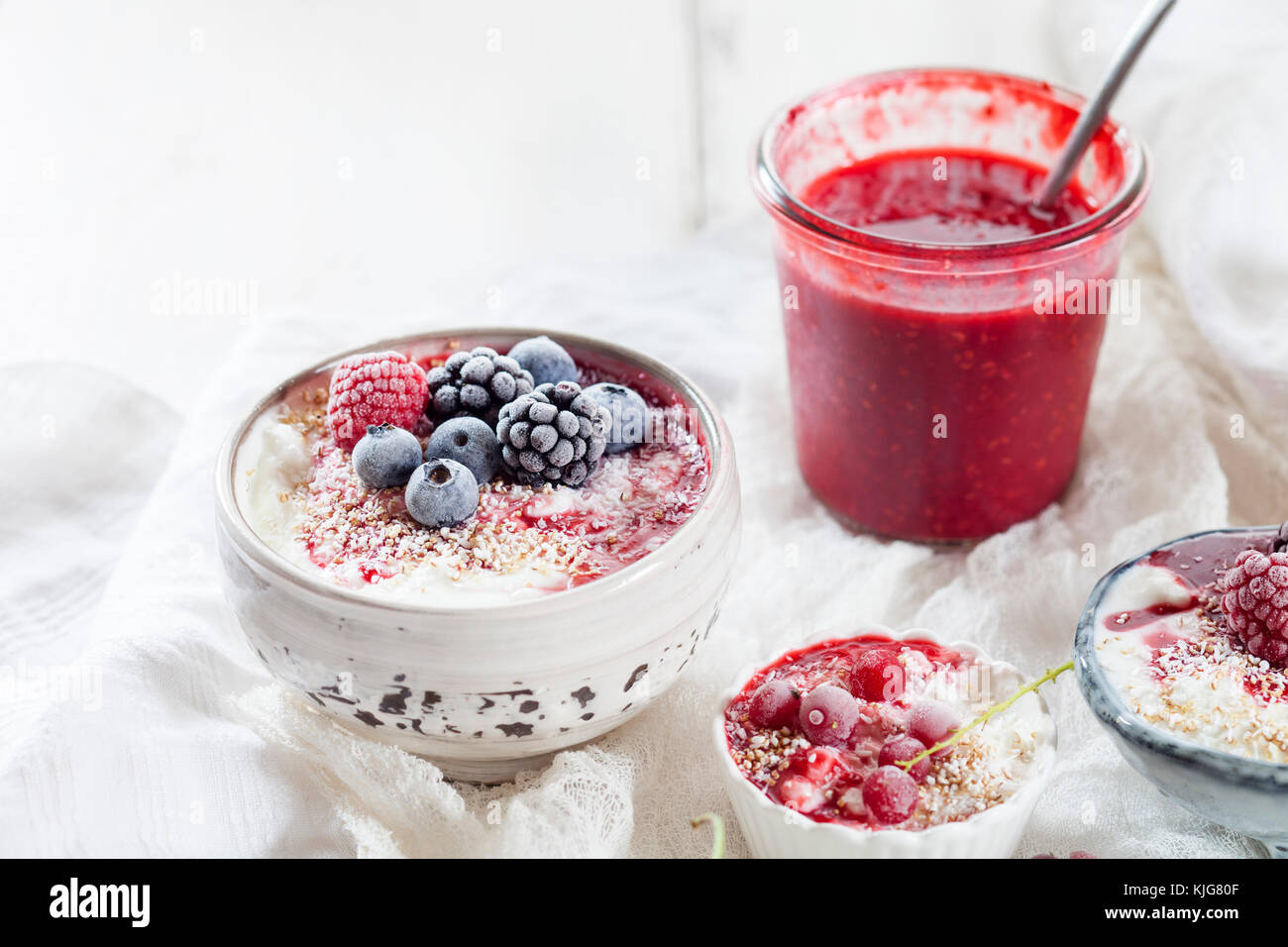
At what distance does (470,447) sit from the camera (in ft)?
4.69

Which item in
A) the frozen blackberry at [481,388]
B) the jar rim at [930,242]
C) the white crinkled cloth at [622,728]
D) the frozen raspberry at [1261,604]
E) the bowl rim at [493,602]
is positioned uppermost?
the jar rim at [930,242]

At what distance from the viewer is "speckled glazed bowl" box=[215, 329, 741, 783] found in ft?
4.18

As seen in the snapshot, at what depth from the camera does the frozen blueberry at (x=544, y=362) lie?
5.11ft

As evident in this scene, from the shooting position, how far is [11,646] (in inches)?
66.2

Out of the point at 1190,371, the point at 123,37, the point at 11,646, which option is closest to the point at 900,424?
the point at 1190,371

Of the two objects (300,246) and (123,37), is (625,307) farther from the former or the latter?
(123,37)

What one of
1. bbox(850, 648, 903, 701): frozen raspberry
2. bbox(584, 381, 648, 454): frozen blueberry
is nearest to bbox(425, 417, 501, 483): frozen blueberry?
bbox(584, 381, 648, 454): frozen blueberry

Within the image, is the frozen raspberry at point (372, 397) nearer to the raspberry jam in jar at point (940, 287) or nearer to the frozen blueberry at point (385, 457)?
the frozen blueberry at point (385, 457)

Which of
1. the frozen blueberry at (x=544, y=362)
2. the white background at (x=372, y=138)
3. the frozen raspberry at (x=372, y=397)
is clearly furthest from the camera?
the white background at (x=372, y=138)

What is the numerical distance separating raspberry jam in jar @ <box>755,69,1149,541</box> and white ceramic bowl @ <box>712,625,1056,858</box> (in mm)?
512

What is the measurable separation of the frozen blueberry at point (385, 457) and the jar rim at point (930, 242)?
1.94 feet

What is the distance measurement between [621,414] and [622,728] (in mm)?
347

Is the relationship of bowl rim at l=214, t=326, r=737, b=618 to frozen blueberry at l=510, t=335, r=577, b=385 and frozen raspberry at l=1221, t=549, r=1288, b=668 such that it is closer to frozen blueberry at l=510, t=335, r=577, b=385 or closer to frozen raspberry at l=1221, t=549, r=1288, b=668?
frozen blueberry at l=510, t=335, r=577, b=385

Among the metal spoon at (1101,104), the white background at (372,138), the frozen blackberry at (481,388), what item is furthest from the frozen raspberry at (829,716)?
the white background at (372,138)
